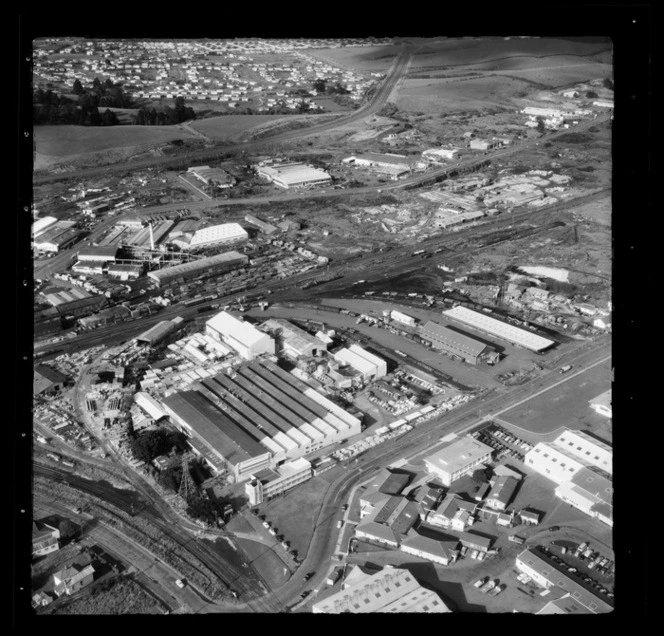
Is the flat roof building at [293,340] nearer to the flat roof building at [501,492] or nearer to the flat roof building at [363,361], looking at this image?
the flat roof building at [363,361]

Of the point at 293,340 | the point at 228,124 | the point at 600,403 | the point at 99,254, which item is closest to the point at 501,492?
the point at 600,403

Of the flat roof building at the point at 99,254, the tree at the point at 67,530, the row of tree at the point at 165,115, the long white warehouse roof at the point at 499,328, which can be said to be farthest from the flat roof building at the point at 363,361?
the row of tree at the point at 165,115

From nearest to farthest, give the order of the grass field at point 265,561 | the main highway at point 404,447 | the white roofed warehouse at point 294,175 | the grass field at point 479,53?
the grass field at point 479,53 → the grass field at point 265,561 → the main highway at point 404,447 → the white roofed warehouse at point 294,175

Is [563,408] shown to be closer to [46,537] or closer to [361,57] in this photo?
[361,57]

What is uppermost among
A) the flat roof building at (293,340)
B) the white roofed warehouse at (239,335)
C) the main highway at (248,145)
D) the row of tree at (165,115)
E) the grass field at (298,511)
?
the row of tree at (165,115)

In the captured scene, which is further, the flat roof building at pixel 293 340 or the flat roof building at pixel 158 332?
the flat roof building at pixel 158 332
